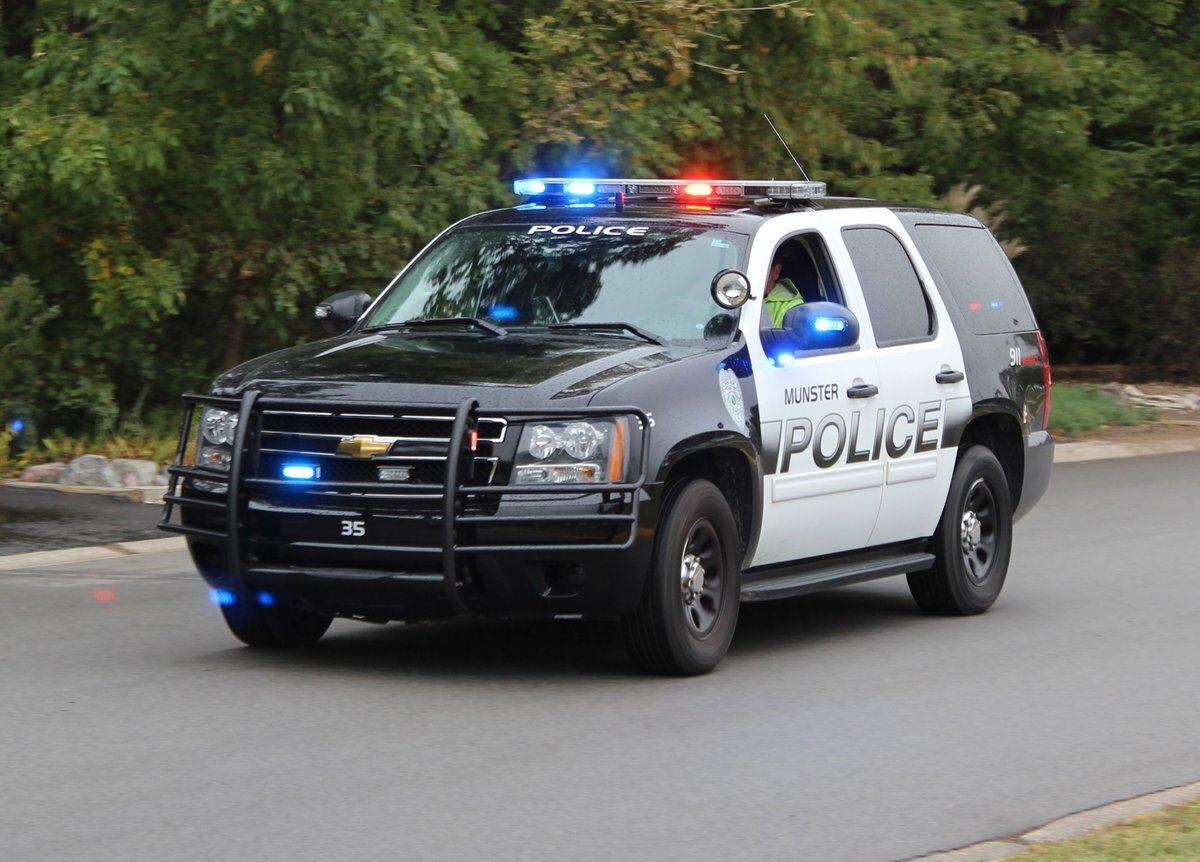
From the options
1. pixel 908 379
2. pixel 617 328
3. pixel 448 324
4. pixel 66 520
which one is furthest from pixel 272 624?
pixel 66 520

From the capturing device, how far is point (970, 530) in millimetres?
9695

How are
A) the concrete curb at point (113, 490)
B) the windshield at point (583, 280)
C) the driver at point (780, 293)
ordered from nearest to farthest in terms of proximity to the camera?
the windshield at point (583, 280) → the driver at point (780, 293) → the concrete curb at point (113, 490)

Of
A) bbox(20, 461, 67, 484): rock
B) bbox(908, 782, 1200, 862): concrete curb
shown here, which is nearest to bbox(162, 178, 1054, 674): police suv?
bbox(908, 782, 1200, 862): concrete curb

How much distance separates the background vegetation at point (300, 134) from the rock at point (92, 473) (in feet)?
5.21

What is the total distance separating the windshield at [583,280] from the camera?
8.14 metres

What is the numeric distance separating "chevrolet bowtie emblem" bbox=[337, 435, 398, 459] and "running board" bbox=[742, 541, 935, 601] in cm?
168

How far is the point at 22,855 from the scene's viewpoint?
17.0ft

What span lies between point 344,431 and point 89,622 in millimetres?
2376

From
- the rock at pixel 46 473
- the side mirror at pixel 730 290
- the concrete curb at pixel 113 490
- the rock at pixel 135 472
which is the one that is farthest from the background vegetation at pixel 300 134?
the side mirror at pixel 730 290

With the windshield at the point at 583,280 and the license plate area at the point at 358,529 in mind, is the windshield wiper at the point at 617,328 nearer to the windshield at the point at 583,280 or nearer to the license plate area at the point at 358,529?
the windshield at the point at 583,280

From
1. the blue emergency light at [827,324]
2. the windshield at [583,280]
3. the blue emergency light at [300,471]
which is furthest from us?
the windshield at [583,280]

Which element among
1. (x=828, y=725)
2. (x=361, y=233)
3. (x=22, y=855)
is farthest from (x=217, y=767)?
(x=361, y=233)

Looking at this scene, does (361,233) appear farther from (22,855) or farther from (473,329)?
(22,855)

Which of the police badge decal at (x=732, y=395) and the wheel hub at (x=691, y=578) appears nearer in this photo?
the wheel hub at (x=691, y=578)
